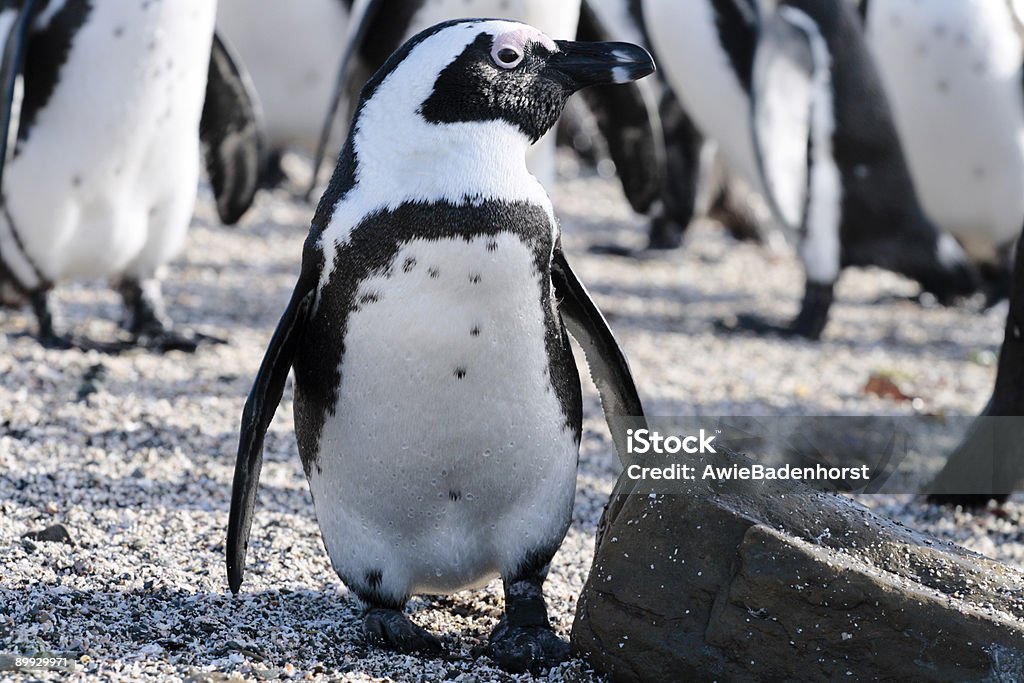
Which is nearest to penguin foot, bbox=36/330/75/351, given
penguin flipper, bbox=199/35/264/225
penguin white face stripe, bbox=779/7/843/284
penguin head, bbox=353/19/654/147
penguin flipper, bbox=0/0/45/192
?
penguin flipper, bbox=0/0/45/192

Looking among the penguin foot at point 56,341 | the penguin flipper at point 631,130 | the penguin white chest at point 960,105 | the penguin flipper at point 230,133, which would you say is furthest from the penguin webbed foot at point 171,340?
the penguin white chest at point 960,105

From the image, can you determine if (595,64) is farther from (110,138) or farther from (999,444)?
(110,138)

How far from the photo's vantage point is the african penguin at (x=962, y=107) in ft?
19.4

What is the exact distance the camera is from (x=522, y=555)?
8.28ft

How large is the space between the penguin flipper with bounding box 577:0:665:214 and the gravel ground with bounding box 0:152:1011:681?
0.60 m

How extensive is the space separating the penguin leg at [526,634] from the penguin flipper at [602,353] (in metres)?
0.32

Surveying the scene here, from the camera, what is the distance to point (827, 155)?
5547 millimetres

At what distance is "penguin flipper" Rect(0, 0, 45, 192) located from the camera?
3.99m

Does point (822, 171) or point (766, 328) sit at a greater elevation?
point (822, 171)

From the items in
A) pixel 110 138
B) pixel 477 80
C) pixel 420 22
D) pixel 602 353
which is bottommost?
pixel 602 353

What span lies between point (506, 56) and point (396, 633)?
1016mm

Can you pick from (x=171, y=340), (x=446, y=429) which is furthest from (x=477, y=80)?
(x=171, y=340)

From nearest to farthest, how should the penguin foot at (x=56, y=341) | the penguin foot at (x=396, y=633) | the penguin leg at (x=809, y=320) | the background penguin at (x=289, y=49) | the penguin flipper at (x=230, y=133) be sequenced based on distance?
the penguin foot at (x=396, y=633) → the penguin foot at (x=56, y=341) → the penguin flipper at (x=230, y=133) → the penguin leg at (x=809, y=320) → the background penguin at (x=289, y=49)

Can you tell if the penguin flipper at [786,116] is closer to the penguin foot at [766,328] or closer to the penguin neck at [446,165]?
the penguin foot at [766,328]
